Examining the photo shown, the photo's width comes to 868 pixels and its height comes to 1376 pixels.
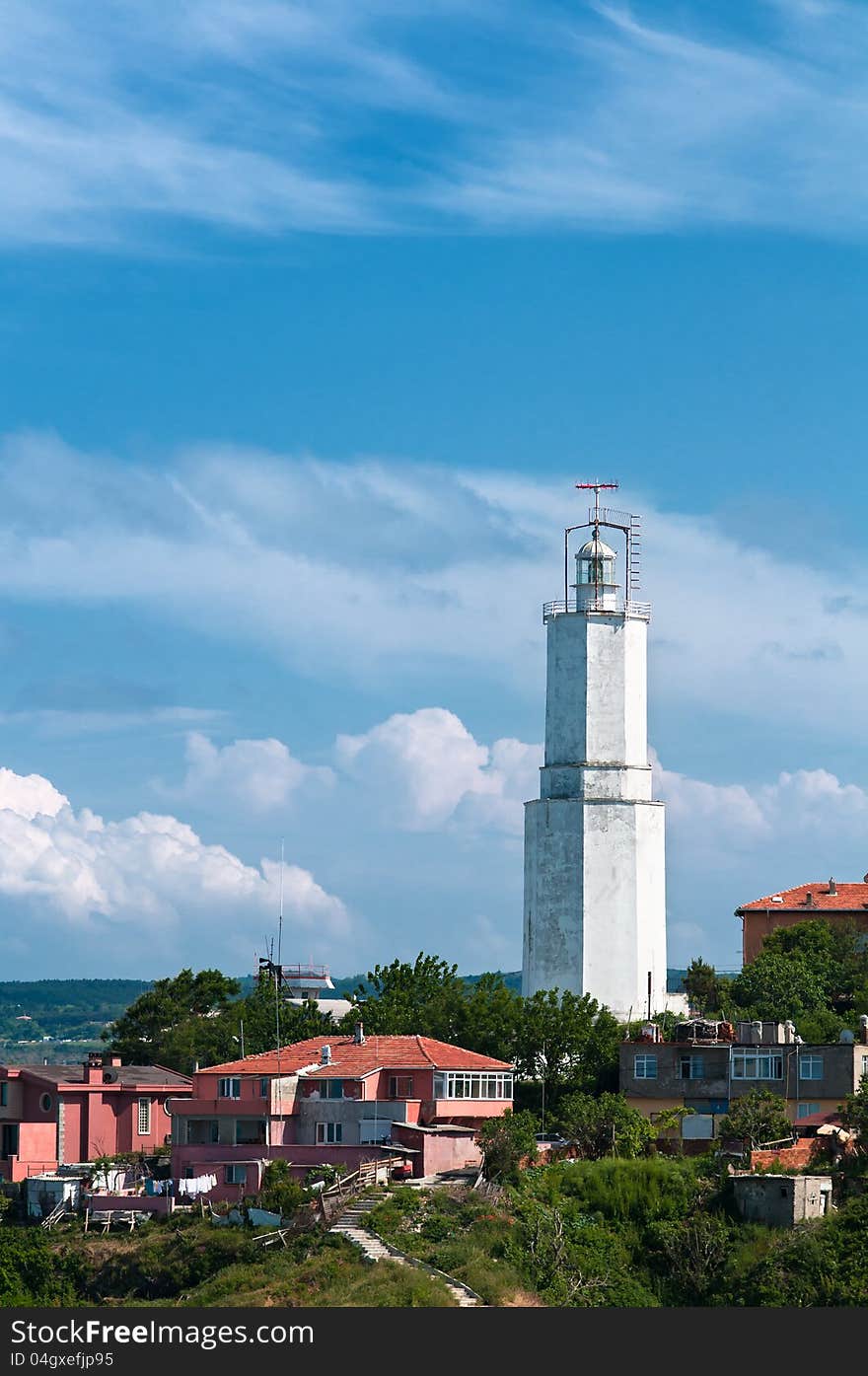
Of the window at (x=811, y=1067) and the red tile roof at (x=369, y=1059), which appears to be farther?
the red tile roof at (x=369, y=1059)

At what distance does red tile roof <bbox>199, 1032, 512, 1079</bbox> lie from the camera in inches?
2635

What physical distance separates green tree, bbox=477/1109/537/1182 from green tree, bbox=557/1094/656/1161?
1.49 m

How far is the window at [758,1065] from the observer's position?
67.9 metres

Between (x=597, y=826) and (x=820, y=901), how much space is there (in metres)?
17.0

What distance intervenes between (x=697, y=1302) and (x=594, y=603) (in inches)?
1242

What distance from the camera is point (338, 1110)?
217ft

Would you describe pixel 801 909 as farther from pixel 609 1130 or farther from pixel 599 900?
pixel 609 1130

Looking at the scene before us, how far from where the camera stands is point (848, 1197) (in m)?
59.0

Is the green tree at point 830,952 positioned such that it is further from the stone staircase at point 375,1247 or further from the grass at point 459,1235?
the stone staircase at point 375,1247

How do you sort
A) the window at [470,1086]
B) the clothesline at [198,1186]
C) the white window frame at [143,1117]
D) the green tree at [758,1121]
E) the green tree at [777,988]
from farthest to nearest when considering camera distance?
the green tree at [777,988], the white window frame at [143,1117], the window at [470,1086], the clothesline at [198,1186], the green tree at [758,1121]

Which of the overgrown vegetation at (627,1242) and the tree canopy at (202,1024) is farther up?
the tree canopy at (202,1024)

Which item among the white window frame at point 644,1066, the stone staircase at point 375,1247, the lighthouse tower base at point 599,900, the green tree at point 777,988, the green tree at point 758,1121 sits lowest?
the stone staircase at point 375,1247

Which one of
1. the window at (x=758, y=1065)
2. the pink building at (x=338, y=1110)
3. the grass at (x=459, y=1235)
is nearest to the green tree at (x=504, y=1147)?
the pink building at (x=338, y=1110)

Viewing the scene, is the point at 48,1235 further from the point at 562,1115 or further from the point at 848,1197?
the point at 848,1197
